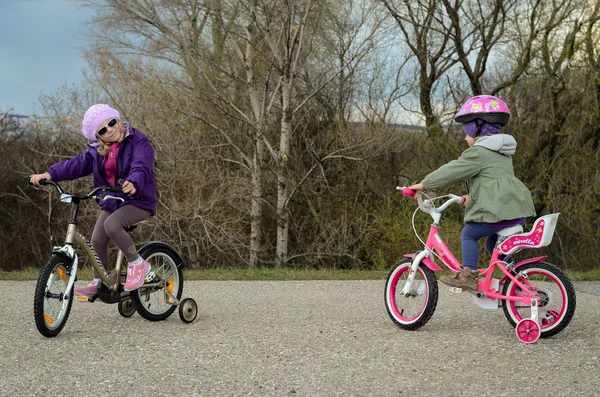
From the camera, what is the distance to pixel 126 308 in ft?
18.8

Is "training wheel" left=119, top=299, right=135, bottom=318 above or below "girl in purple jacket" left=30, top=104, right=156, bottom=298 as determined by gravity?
below

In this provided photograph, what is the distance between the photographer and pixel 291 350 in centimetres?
452

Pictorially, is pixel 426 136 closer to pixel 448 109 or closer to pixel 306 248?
pixel 448 109

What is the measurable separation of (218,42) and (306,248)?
17.4 feet

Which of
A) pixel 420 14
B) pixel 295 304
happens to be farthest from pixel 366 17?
pixel 295 304

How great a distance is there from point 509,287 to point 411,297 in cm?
71

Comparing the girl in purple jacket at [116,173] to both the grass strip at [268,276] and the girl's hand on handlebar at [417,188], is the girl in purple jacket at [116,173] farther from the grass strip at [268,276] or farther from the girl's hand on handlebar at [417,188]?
the grass strip at [268,276]

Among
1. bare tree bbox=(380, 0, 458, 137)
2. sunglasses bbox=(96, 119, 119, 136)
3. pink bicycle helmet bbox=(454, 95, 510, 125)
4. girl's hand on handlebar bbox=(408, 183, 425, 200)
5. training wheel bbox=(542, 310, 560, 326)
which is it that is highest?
bare tree bbox=(380, 0, 458, 137)

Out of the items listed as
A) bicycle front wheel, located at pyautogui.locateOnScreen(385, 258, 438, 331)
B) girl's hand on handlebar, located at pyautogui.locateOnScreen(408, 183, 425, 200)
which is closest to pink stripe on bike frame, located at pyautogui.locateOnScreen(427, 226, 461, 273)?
bicycle front wheel, located at pyautogui.locateOnScreen(385, 258, 438, 331)

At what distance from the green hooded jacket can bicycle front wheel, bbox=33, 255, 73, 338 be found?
2578 millimetres

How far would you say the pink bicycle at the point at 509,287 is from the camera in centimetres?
474

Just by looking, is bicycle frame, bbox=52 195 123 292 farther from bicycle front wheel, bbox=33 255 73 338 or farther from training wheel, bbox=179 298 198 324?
training wheel, bbox=179 298 198 324

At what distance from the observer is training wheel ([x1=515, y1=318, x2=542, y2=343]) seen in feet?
15.5

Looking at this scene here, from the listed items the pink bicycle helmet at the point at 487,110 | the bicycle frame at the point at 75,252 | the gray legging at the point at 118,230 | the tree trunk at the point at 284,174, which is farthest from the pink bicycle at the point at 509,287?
the tree trunk at the point at 284,174
